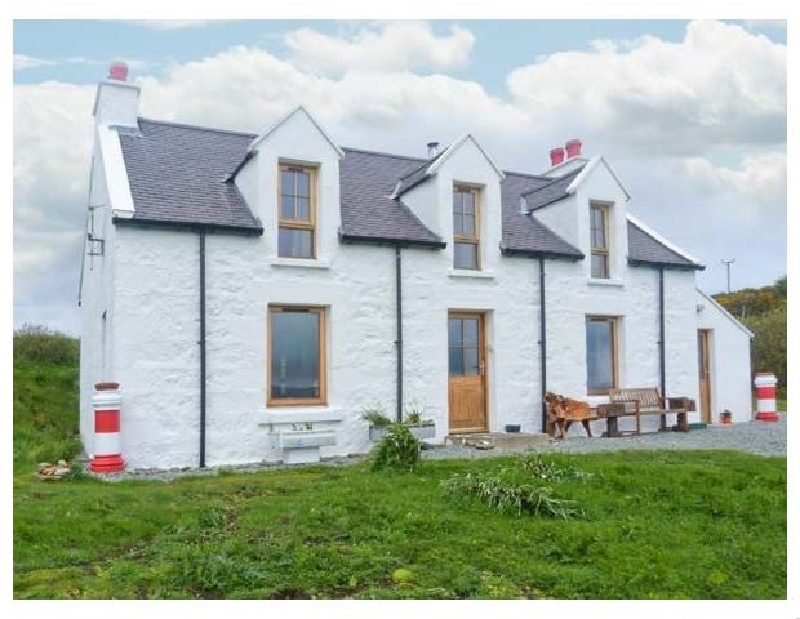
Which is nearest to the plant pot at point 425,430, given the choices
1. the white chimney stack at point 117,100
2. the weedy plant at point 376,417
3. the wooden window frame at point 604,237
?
the weedy plant at point 376,417

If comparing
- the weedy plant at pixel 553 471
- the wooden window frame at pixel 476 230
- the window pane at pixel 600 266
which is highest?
the wooden window frame at pixel 476 230

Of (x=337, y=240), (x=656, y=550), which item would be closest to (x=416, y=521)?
(x=656, y=550)

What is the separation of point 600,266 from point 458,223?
13.1ft

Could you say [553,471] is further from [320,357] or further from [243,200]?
[243,200]

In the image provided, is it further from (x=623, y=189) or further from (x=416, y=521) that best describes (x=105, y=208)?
(x=623, y=189)

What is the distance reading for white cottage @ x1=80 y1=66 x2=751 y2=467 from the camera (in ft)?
43.9

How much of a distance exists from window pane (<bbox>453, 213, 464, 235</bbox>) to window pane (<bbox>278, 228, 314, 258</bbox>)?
3319 mm

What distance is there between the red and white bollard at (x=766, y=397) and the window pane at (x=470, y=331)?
882 cm

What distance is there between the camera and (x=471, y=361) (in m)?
16.6

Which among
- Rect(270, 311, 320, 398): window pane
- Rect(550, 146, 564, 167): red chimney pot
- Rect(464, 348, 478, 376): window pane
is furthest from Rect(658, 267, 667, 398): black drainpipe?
Rect(270, 311, 320, 398): window pane

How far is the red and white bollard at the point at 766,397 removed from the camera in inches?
810

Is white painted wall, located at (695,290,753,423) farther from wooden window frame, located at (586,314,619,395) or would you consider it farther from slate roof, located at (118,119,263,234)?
slate roof, located at (118,119,263,234)

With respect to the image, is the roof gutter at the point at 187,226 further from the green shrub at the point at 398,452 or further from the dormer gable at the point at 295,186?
the green shrub at the point at 398,452

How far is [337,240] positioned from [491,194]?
380 centimetres
